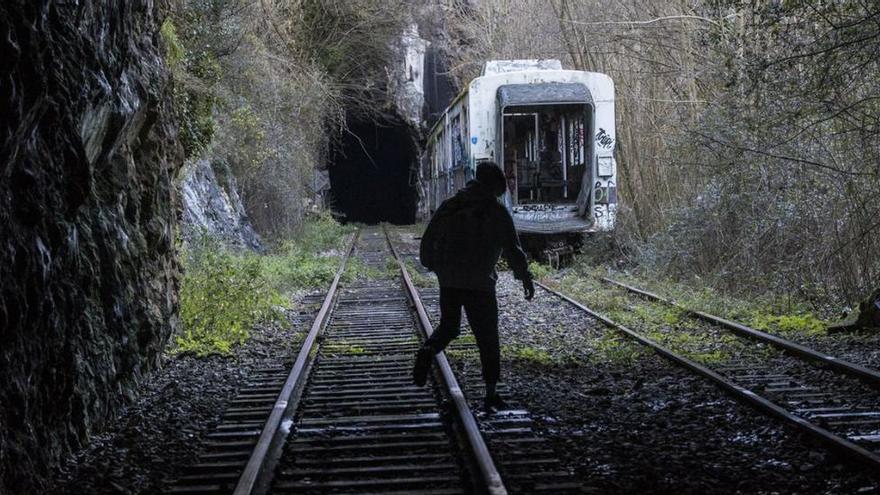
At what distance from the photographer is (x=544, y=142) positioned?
19.8 meters

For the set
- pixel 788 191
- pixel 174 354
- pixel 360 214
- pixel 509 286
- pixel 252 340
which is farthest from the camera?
pixel 360 214

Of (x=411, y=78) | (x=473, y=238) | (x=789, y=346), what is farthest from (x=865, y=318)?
(x=411, y=78)

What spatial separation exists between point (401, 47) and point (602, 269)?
21652 millimetres

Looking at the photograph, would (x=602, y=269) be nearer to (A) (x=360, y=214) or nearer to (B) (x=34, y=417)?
(B) (x=34, y=417)

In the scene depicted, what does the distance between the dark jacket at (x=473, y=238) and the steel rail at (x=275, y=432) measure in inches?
58.1

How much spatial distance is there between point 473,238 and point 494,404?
1215 mm

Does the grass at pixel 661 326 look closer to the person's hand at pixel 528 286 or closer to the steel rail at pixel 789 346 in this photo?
the steel rail at pixel 789 346

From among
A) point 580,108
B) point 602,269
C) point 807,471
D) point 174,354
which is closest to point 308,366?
point 174,354

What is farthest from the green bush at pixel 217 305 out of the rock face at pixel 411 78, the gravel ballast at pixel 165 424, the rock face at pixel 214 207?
the rock face at pixel 411 78

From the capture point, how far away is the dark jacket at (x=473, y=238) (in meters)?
6.72

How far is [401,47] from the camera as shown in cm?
3728

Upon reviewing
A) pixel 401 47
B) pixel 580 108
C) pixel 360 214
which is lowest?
pixel 360 214

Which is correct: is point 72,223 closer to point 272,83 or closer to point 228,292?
point 228,292

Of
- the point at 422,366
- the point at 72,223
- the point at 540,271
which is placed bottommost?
the point at 540,271
